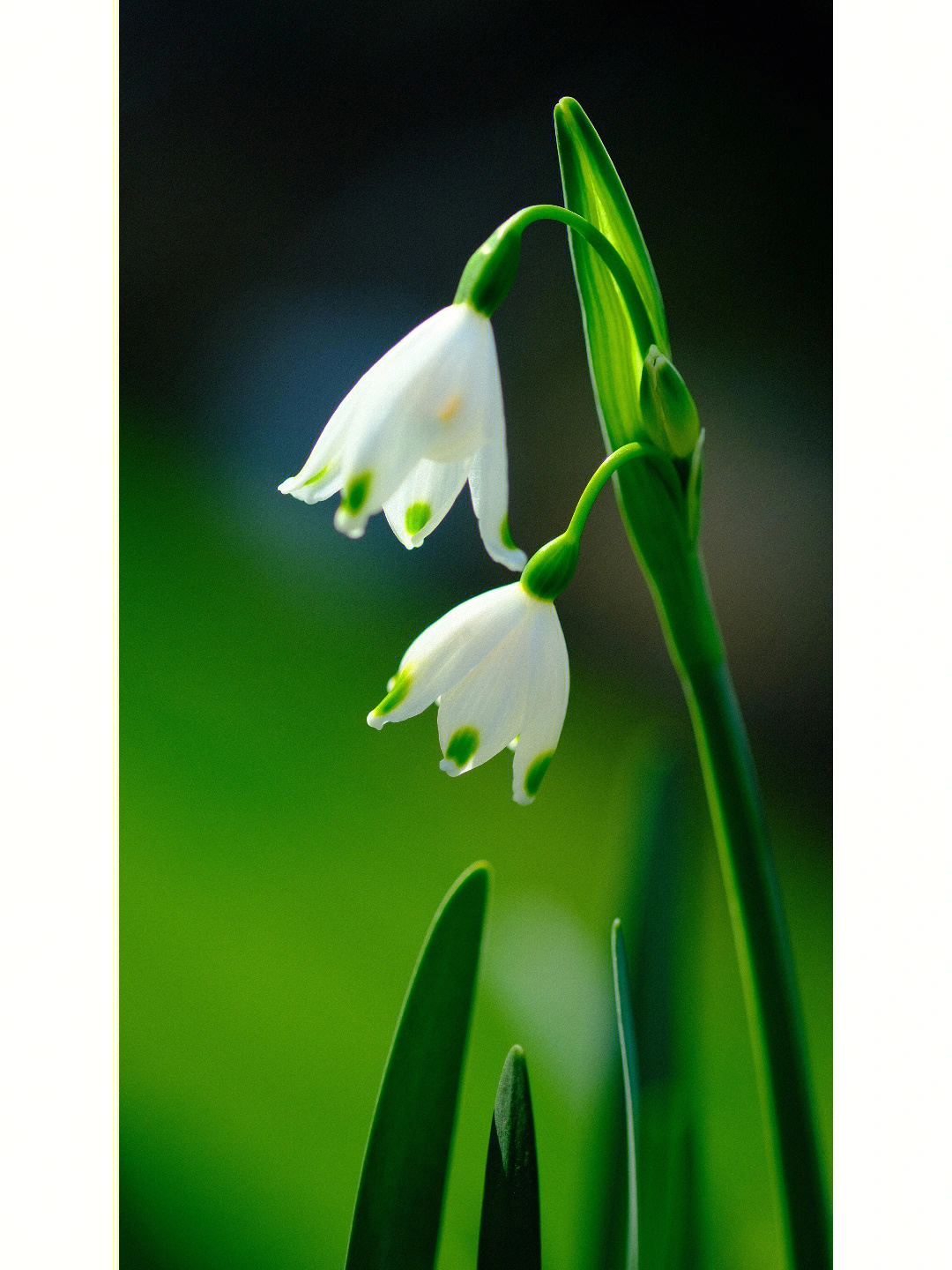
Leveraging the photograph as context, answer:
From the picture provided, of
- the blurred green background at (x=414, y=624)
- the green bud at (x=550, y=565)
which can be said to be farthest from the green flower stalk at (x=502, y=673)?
the blurred green background at (x=414, y=624)

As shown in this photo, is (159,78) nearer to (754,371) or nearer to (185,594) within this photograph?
(185,594)

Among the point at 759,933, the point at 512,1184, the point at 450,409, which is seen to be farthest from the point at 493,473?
the point at 512,1184

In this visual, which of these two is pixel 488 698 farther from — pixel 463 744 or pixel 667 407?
pixel 667 407

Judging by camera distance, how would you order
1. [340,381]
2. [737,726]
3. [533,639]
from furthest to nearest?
[340,381]
[737,726]
[533,639]

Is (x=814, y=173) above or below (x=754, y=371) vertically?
above

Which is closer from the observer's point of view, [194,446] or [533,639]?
[533,639]

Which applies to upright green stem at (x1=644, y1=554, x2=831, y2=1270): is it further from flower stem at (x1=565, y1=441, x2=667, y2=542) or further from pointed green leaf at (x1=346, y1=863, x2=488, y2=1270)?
pointed green leaf at (x1=346, y1=863, x2=488, y2=1270)
